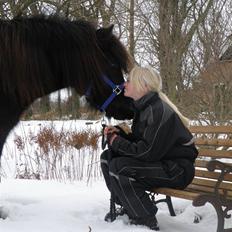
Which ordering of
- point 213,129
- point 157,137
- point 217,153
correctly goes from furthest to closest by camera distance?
point 213,129
point 217,153
point 157,137

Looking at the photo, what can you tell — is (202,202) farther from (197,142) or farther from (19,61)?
(19,61)

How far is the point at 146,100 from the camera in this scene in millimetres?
3473

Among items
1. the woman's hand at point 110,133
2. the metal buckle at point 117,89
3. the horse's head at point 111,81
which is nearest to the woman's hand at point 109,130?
the woman's hand at point 110,133

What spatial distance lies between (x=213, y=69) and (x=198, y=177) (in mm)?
2795

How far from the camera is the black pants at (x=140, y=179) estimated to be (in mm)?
3414

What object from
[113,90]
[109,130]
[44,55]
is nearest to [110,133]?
[109,130]

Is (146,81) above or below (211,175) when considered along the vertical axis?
above

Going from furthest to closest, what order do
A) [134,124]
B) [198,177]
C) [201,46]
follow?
[201,46], [198,177], [134,124]

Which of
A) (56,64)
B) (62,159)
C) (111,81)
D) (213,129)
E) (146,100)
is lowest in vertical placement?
(62,159)

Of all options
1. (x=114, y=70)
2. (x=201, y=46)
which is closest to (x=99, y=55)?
(x=114, y=70)

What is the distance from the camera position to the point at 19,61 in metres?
3.42

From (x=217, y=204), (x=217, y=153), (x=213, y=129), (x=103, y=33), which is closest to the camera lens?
(x=217, y=204)

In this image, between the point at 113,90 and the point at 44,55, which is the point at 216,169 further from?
the point at 44,55

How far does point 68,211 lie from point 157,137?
1.22 meters
